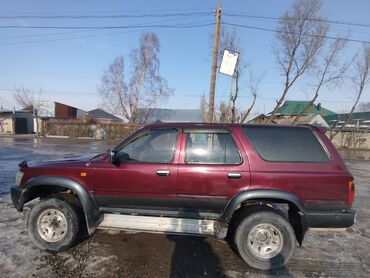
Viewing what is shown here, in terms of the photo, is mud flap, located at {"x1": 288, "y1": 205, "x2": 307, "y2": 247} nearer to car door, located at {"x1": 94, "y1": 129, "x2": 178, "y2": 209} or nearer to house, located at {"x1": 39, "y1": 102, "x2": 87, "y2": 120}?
car door, located at {"x1": 94, "y1": 129, "x2": 178, "y2": 209}

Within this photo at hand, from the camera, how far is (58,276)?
376 centimetres

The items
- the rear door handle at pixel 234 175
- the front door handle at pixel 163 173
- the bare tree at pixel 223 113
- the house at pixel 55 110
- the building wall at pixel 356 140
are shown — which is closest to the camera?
the rear door handle at pixel 234 175

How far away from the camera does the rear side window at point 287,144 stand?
413 centimetres

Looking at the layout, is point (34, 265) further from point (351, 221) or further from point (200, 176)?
point (351, 221)

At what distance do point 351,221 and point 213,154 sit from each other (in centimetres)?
202

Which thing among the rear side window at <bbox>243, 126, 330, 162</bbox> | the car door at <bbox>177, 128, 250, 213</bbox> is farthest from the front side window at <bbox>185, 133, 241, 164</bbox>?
the rear side window at <bbox>243, 126, 330, 162</bbox>

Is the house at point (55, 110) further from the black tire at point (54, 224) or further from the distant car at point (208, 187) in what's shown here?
the distant car at point (208, 187)

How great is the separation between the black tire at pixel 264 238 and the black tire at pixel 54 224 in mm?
2355

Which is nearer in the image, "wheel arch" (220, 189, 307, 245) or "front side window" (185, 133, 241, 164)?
"wheel arch" (220, 189, 307, 245)

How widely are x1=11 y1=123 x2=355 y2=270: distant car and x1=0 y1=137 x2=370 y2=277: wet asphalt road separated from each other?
27cm

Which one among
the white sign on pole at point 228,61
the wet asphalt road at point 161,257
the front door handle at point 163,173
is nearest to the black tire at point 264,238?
the wet asphalt road at point 161,257

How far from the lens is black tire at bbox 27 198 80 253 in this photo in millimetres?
4414

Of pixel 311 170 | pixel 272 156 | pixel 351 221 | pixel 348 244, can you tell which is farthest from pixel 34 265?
pixel 348 244

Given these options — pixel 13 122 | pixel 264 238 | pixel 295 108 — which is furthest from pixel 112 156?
pixel 295 108
